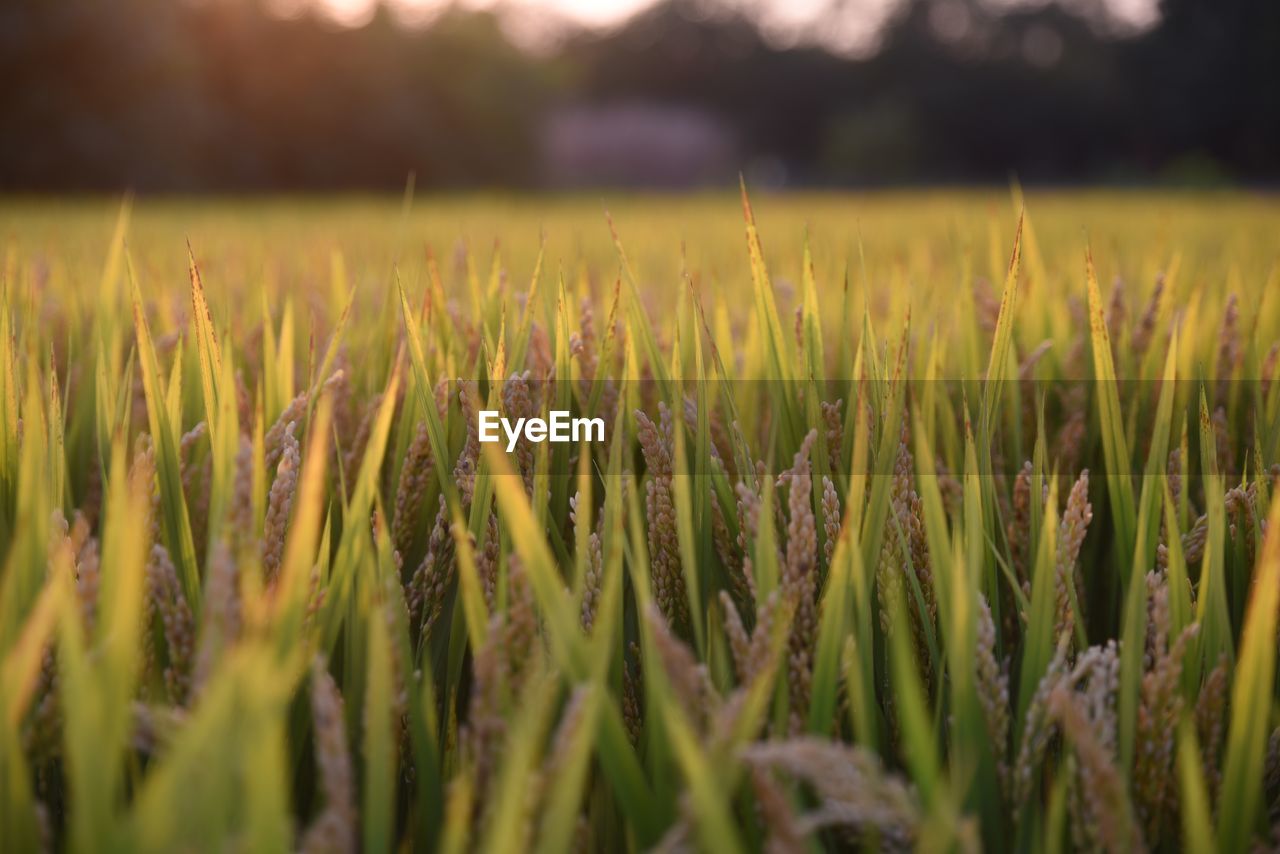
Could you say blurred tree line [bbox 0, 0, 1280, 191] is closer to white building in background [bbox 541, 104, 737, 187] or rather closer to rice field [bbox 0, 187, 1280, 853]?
white building in background [bbox 541, 104, 737, 187]

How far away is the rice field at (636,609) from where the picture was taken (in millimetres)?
534

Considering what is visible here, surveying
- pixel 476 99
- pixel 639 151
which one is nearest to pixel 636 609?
pixel 476 99

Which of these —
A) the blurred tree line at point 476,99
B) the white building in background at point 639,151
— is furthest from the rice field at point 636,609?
the white building in background at point 639,151

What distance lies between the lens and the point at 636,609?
2.92 feet

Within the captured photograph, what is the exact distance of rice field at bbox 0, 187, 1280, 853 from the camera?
534mm

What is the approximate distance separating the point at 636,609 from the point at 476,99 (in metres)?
20.7

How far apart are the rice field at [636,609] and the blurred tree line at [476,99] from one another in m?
7.09

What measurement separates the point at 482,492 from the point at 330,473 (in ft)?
0.88

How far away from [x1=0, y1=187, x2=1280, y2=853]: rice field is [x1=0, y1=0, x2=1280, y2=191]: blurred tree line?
7092 mm

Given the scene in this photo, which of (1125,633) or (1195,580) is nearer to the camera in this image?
(1125,633)

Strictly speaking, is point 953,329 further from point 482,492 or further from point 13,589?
point 13,589

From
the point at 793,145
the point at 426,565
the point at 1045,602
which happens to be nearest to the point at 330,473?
the point at 426,565

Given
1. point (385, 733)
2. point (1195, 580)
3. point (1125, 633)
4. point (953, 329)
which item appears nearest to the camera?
point (385, 733)

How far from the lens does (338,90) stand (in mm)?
18531
